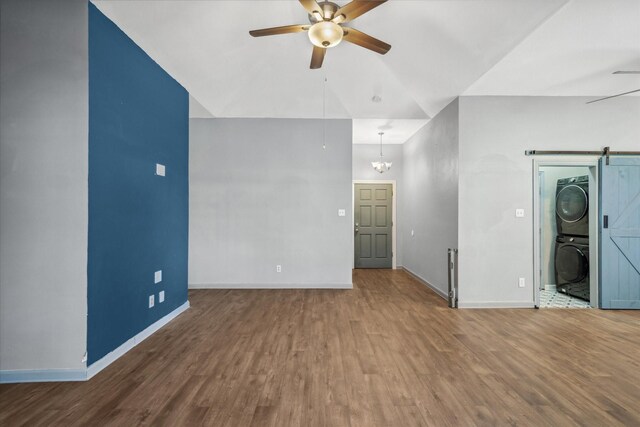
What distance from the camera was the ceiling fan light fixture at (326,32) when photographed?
7.71ft

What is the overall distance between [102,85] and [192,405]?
2662 mm

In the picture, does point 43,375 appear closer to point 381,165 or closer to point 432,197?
point 432,197

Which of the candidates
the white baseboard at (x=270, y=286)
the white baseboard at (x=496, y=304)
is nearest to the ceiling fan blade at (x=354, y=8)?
the white baseboard at (x=496, y=304)

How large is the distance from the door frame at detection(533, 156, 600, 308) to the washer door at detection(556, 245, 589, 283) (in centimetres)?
25

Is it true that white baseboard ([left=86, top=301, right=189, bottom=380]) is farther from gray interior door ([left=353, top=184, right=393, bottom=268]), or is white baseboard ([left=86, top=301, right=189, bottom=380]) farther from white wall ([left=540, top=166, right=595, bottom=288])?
white wall ([left=540, top=166, right=595, bottom=288])

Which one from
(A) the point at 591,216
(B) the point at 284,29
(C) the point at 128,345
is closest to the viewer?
(B) the point at 284,29

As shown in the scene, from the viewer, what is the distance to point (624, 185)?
14.0 ft

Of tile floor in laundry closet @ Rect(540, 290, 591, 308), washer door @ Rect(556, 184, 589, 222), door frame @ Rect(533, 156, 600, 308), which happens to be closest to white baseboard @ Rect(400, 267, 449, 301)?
door frame @ Rect(533, 156, 600, 308)

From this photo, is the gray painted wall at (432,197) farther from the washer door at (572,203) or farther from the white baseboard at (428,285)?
the washer door at (572,203)

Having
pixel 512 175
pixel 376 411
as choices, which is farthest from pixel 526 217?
pixel 376 411

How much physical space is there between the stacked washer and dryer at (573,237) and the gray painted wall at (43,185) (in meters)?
6.30

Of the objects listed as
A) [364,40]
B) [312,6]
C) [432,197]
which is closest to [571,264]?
[432,197]

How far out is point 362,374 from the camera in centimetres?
248

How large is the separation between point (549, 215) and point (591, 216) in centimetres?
109
